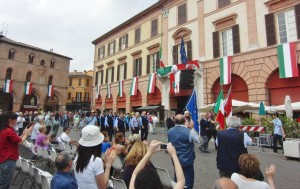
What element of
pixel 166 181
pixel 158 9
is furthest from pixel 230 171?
pixel 158 9

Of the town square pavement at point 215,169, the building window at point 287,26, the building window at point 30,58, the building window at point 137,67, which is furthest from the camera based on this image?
the building window at point 30,58

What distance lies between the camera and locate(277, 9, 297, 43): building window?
14445 mm

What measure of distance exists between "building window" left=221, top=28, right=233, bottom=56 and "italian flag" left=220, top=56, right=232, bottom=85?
0.76 metres

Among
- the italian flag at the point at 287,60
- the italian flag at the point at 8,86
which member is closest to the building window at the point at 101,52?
the italian flag at the point at 8,86

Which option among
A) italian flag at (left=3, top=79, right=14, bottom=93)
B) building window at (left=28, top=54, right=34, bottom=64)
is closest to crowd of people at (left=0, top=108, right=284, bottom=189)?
italian flag at (left=3, top=79, right=14, bottom=93)

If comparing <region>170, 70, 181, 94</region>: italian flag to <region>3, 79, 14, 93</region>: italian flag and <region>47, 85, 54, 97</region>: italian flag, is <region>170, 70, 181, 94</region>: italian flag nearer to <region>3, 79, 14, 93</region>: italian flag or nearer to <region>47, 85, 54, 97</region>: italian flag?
<region>3, 79, 14, 93</region>: italian flag

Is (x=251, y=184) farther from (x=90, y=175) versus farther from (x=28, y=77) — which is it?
(x=28, y=77)

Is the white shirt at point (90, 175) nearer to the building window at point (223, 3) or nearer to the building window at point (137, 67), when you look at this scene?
the building window at point (223, 3)

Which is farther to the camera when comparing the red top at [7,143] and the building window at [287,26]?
the building window at [287,26]

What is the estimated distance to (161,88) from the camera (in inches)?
901

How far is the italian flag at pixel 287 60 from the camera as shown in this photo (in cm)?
1372

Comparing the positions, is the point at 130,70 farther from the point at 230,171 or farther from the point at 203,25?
the point at 230,171

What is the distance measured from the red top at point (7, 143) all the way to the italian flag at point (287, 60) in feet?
49.0

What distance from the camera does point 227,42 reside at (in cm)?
1800
